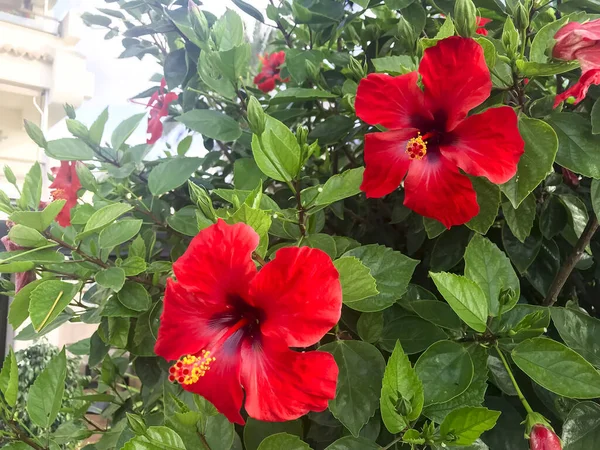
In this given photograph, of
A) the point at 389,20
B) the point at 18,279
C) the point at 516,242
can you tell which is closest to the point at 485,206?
the point at 516,242

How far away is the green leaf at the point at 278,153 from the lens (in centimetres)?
45

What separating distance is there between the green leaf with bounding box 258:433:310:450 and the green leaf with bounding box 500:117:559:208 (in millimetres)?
297

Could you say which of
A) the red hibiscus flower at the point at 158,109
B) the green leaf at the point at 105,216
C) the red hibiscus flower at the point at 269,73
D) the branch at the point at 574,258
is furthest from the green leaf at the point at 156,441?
the red hibiscus flower at the point at 269,73

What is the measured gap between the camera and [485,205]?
0.47 metres

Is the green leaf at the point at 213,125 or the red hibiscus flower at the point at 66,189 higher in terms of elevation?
the green leaf at the point at 213,125

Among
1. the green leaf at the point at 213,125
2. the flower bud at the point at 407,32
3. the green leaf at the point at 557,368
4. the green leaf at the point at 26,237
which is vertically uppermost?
the flower bud at the point at 407,32

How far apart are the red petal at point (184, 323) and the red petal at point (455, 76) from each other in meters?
0.28

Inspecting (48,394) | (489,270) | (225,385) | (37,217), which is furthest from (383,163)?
(48,394)

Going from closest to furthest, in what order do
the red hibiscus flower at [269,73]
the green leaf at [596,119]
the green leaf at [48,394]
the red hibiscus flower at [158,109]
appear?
1. the green leaf at [596,119]
2. the green leaf at [48,394]
3. the red hibiscus flower at [158,109]
4. the red hibiscus flower at [269,73]

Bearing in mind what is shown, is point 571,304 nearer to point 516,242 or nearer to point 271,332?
point 516,242

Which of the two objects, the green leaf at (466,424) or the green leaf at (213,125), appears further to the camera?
the green leaf at (213,125)

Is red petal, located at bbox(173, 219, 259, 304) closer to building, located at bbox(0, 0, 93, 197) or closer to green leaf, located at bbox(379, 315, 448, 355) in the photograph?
green leaf, located at bbox(379, 315, 448, 355)

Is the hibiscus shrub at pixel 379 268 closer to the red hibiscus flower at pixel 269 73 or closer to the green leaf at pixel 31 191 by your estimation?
the green leaf at pixel 31 191

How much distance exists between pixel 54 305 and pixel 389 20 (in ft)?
2.10
